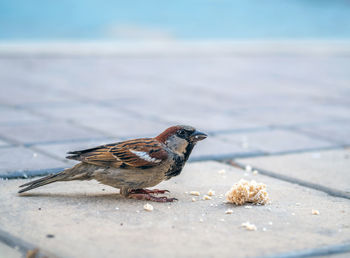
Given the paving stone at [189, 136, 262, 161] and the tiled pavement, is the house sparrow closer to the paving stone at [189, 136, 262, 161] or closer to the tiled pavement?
the tiled pavement

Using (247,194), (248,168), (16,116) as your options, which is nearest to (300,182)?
(248,168)

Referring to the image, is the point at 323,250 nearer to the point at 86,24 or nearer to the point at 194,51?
the point at 194,51

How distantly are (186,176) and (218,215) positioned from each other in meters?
1.04

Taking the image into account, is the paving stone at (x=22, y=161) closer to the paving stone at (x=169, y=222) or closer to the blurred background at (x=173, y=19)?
the paving stone at (x=169, y=222)

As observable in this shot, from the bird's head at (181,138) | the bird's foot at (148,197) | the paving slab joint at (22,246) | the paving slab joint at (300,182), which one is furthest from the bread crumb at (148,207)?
the paving slab joint at (300,182)

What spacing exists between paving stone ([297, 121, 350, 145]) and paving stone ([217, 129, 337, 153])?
0.17 metres

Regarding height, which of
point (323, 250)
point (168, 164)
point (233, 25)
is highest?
point (233, 25)

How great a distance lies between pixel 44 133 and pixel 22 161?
114 cm

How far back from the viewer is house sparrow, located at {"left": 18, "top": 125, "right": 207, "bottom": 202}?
401cm

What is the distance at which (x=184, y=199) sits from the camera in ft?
13.7

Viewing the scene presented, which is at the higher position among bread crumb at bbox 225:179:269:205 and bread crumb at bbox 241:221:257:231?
bread crumb at bbox 225:179:269:205

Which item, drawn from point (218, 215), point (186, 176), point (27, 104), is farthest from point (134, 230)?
point (27, 104)

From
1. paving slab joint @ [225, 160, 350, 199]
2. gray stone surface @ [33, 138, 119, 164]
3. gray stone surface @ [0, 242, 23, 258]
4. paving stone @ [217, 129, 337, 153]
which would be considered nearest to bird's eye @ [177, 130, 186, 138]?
paving slab joint @ [225, 160, 350, 199]

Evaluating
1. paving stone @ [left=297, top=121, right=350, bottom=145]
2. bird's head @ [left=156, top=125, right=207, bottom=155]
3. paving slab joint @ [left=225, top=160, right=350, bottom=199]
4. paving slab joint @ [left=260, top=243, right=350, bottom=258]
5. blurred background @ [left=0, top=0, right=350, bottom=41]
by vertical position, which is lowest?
paving slab joint @ [left=260, top=243, right=350, bottom=258]
